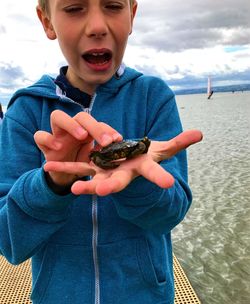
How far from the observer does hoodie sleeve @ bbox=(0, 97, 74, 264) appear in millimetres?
1574

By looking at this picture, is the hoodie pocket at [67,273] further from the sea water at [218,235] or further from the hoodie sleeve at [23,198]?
the sea water at [218,235]

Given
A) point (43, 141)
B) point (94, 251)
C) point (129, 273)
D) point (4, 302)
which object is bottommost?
point (4, 302)

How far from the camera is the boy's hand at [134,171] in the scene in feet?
3.73

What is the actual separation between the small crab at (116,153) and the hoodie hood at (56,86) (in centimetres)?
80

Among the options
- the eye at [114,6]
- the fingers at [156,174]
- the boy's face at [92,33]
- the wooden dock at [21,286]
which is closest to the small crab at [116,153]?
the fingers at [156,174]

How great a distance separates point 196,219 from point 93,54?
6739mm

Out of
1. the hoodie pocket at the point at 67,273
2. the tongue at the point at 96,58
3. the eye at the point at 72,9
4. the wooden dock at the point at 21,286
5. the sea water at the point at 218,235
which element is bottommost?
the sea water at the point at 218,235

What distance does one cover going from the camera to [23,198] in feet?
5.27

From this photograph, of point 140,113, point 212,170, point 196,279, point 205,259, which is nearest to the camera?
point 140,113

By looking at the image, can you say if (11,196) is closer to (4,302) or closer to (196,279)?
(4,302)

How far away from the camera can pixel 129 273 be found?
6.60 feet

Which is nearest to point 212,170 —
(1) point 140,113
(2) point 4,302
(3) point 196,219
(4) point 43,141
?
(3) point 196,219

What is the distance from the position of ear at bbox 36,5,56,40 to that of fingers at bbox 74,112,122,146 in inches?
43.7

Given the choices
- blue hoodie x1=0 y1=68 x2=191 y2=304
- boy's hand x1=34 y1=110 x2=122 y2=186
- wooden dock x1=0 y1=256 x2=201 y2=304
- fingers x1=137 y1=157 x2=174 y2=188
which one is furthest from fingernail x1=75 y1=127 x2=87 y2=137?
wooden dock x1=0 y1=256 x2=201 y2=304
